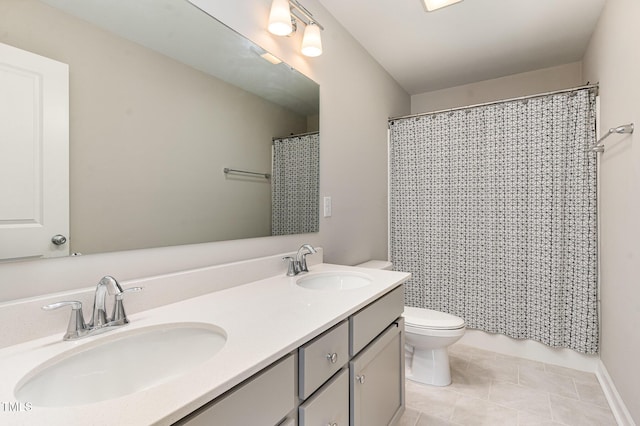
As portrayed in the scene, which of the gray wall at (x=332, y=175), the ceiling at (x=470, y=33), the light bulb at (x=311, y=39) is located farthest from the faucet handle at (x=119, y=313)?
the ceiling at (x=470, y=33)

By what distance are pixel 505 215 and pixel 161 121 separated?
2350mm

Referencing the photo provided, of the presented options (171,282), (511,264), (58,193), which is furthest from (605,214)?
(58,193)

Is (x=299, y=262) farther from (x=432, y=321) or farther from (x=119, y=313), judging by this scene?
(x=432, y=321)

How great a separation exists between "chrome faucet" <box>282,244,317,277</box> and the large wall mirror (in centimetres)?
15

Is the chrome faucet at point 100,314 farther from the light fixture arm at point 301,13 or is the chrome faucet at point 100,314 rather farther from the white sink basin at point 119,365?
the light fixture arm at point 301,13

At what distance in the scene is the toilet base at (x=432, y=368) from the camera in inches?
78.7

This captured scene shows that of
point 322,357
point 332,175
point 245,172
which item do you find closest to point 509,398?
point 322,357

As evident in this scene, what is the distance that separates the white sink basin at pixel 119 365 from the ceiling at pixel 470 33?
6.49 ft

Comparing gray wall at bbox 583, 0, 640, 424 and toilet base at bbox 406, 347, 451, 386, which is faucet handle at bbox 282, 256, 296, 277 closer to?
toilet base at bbox 406, 347, 451, 386

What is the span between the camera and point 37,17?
835 millimetres

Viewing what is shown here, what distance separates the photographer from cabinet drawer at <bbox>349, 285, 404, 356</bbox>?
43.4 inches

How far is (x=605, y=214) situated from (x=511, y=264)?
0.66 meters

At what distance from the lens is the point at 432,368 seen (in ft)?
6.59

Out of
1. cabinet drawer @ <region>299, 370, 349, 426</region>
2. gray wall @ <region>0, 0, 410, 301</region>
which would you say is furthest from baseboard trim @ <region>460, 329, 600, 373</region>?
cabinet drawer @ <region>299, 370, 349, 426</region>
